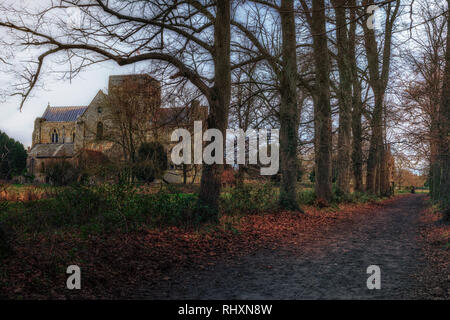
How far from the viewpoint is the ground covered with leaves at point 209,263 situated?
210 inches

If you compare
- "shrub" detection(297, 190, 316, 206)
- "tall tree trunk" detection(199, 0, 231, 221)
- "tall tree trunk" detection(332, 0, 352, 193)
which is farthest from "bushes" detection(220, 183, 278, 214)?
"tall tree trunk" detection(332, 0, 352, 193)

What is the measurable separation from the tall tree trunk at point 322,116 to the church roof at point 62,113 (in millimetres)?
48626

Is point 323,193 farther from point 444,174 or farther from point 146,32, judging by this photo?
point 146,32

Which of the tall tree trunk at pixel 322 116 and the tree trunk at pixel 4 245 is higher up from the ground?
the tall tree trunk at pixel 322 116

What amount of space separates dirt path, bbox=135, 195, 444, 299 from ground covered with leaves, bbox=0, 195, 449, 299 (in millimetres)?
15

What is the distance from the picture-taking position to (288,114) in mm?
15016

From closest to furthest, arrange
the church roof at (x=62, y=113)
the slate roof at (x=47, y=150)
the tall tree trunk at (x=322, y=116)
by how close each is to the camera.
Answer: the tall tree trunk at (x=322, y=116) → the slate roof at (x=47, y=150) → the church roof at (x=62, y=113)

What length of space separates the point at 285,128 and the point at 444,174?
6.56m

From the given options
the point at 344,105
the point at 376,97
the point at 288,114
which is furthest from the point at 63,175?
the point at 376,97

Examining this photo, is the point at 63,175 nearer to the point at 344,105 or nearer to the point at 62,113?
the point at 344,105

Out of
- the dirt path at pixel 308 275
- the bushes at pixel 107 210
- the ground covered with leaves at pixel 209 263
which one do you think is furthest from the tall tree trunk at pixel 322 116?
the bushes at pixel 107 210

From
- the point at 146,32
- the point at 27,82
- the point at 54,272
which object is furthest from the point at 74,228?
the point at 146,32

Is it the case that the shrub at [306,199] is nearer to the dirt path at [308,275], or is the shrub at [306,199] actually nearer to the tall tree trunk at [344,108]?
the tall tree trunk at [344,108]
